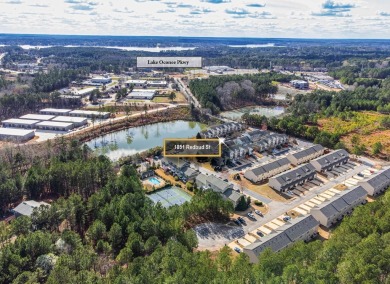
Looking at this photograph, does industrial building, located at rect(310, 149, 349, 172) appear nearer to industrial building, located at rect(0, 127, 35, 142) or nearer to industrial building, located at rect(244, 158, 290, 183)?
industrial building, located at rect(244, 158, 290, 183)

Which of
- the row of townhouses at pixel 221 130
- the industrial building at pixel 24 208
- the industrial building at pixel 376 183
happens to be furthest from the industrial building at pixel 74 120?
the industrial building at pixel 376 183

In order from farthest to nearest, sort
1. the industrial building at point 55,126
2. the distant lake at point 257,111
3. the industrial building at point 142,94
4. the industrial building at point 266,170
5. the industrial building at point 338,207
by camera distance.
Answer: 1. the industrial building at point 142,94
2. the distant lake at point 257,111
3. the industrial building at point 55,126
4. the industrial building at point 266,170
5. the industrial building at point 338,207

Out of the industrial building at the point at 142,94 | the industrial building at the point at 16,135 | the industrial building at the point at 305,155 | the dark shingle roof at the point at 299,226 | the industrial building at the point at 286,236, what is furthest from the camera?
the industrial building at the point at 142,94

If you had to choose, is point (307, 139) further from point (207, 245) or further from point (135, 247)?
point (135, 247)

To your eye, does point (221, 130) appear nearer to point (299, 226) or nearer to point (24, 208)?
point (299, 226)

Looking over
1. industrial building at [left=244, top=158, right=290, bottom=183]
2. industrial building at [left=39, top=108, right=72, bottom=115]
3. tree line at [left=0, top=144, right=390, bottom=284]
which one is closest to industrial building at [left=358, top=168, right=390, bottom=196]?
tree line at [left=0, top=144, right=390, bottom=284]

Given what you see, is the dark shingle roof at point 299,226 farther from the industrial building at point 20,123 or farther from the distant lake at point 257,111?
the industrial building at point 20,123

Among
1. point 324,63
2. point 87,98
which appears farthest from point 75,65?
point 324,63
